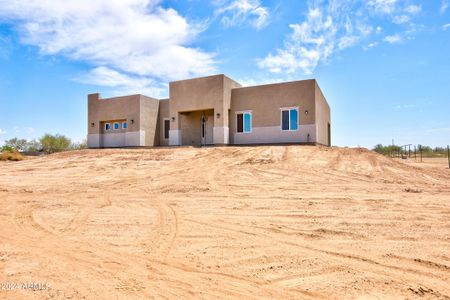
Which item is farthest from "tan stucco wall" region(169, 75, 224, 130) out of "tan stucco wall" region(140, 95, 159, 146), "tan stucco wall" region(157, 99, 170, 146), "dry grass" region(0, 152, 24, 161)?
"dry grass" region(0, 152, 24, 161)

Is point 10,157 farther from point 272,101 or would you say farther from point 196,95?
point 272,101

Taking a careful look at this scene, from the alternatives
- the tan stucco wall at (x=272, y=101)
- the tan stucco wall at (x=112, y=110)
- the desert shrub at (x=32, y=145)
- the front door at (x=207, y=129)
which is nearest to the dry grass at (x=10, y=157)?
the tan stucco wall at (x=112, y=110)

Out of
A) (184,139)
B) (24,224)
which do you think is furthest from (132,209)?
(184,139)

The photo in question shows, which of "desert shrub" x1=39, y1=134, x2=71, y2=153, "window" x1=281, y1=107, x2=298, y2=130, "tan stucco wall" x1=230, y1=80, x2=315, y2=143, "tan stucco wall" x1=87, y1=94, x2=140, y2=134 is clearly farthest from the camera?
"desert shrub" x1=39, y1=134, x2=71, y2=153

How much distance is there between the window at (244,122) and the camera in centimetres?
1894

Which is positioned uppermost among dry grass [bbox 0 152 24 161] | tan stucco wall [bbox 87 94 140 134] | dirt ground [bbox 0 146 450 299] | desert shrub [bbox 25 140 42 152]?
tan stucco wall [bbox 87 94 140 134]

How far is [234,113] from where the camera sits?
19328mm

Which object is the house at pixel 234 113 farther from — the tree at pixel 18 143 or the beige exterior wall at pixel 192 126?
the tree at pixel 18 143

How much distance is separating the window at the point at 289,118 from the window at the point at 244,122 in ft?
7.41

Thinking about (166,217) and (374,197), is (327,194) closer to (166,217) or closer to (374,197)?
(374,197)

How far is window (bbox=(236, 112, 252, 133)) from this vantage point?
1894 cm

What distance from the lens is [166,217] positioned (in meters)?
4.70

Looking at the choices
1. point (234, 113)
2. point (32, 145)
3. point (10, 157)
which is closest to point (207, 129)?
point (234, 113)

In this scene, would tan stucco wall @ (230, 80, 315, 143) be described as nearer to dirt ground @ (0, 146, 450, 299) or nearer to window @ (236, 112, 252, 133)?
window @ (236, 112, 252, 133)
